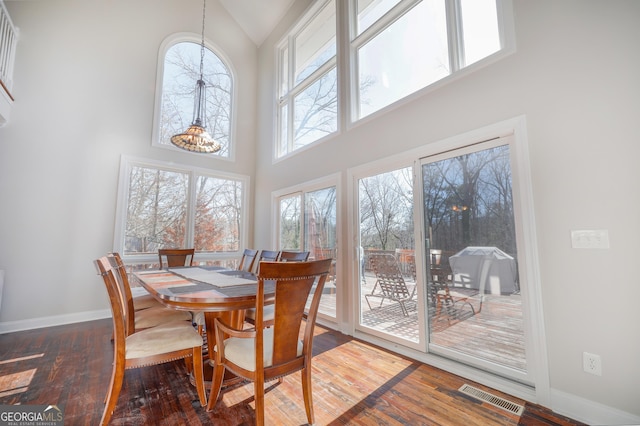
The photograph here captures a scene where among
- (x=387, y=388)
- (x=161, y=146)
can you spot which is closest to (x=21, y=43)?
(x=161, y=146)

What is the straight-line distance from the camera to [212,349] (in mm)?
2162

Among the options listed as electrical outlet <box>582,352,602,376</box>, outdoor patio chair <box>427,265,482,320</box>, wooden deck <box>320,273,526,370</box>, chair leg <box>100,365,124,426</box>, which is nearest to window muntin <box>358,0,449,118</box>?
outdoor patio chair <box>427,265,482,320</box>

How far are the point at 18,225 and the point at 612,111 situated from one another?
6031mm

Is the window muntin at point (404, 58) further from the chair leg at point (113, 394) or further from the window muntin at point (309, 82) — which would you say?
the chair leg at point (113, 394)

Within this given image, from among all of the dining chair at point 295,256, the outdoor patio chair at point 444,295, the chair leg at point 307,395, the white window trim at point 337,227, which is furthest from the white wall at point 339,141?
the chair leg at point 307,395

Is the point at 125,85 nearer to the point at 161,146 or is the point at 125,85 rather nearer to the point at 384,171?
the point at 161,146

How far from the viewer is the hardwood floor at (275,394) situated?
5.52 ft

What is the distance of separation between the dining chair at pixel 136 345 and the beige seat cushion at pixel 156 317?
41cm

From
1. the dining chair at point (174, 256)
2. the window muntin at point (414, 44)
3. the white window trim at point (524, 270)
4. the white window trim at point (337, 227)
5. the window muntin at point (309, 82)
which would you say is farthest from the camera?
the window muntin at point (309, 82)

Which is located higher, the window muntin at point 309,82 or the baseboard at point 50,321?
the window muntin at point 309,82

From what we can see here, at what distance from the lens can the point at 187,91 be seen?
4965 mm

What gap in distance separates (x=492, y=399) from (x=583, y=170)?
1704 millimetres

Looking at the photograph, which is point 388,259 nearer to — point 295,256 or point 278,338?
point 295,256

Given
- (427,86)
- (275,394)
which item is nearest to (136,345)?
(275,394)
